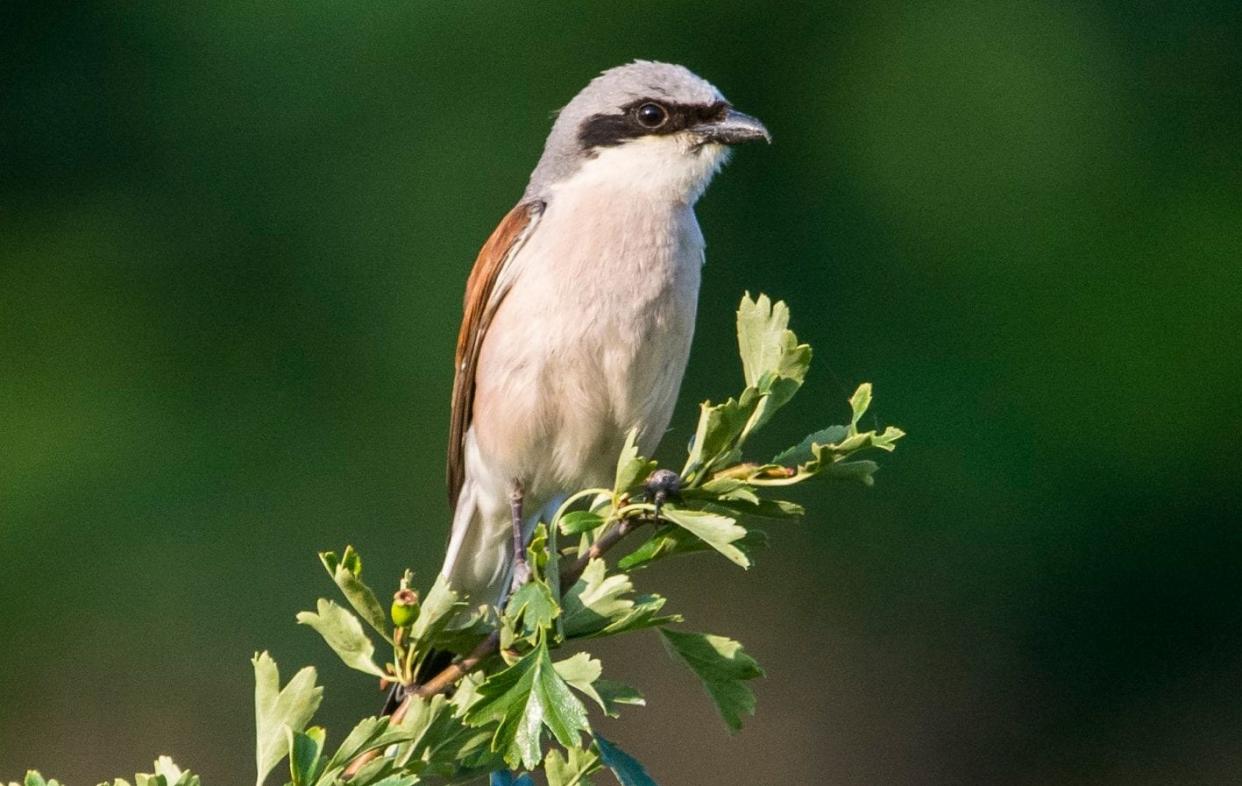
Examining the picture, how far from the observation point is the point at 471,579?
3688 millimetres

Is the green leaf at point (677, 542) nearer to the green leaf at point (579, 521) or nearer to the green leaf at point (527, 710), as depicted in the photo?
the green leaf at point (579, 521)

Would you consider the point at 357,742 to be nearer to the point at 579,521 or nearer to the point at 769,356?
the point at 579,521

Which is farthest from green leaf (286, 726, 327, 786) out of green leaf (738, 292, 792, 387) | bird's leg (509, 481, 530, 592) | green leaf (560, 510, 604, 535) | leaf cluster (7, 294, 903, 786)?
bird's leg (509, 481, 530, 592)

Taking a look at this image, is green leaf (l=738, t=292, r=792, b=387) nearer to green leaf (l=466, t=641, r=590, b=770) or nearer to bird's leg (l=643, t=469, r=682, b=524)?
bird's leg (l=643, t=469, r=682, b=524)

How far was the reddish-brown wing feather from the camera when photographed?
3.56 m

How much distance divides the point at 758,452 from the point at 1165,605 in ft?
8.65

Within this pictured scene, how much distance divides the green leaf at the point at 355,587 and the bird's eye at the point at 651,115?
191cm

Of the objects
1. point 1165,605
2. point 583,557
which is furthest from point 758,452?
point 583,557

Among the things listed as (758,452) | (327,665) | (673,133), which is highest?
(673,133)

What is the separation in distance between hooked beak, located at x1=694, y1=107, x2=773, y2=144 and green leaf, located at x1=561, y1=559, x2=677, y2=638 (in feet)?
5.83

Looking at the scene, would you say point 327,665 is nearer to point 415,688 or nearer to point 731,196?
point 731,196

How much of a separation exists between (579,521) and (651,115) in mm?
1764

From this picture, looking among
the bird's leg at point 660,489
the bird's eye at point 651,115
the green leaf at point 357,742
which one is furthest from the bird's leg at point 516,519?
the green leaf at point 357,742

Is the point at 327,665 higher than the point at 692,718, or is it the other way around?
the point at 327,665
